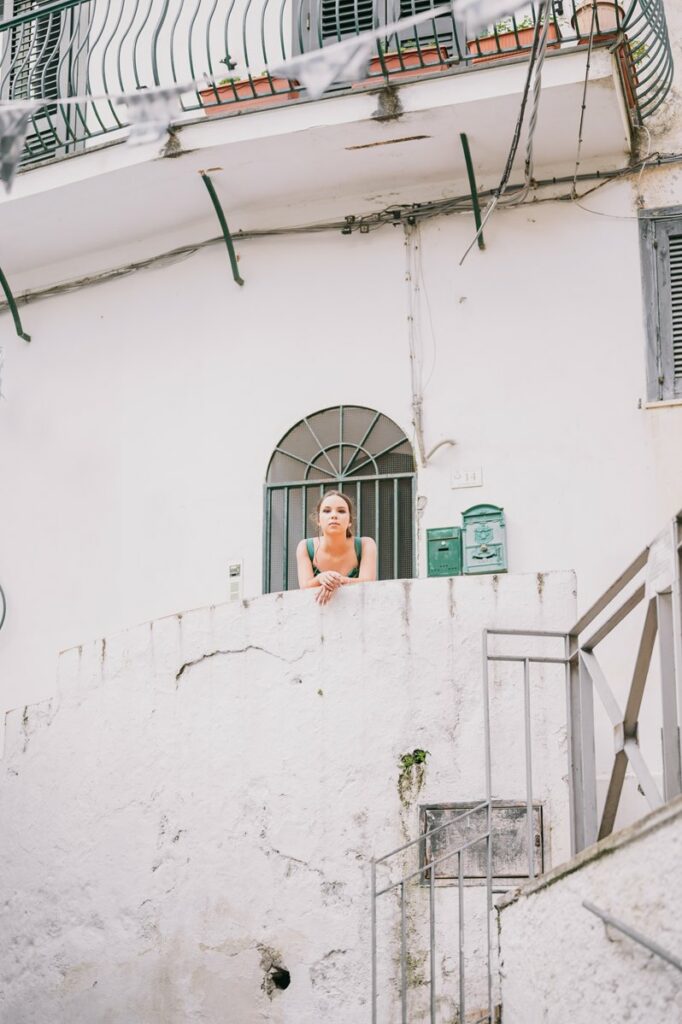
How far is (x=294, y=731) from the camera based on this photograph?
25.2ft

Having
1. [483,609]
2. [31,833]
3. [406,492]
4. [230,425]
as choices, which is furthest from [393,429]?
[31,833]

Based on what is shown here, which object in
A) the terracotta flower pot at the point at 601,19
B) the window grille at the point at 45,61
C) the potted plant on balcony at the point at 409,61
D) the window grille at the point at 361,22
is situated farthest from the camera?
the window grille at the point at 45,61

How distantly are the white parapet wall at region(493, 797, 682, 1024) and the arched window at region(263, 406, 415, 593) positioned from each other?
432 centimetres

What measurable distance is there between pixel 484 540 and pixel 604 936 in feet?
14.7

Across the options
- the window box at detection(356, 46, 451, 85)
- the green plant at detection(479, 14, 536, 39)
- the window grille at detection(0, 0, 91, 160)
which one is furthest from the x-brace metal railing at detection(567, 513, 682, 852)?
the window grille at detection(0, 0, 91, 160)

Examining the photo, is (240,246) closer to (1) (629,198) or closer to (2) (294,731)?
(1) (629,198)

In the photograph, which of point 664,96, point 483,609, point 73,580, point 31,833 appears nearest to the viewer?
point 483,609

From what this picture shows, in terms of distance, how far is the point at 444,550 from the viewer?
9289mm

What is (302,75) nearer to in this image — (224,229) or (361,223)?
(361,223)

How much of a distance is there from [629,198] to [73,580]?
4.68 meters

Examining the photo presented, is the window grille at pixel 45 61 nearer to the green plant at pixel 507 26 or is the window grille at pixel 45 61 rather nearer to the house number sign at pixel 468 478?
the green plant at pixel 507 26

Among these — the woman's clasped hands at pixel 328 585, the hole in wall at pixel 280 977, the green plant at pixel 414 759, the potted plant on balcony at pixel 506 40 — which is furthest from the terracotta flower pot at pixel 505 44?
the hole in wall at pixel 280 977

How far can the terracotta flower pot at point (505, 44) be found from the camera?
9227mm

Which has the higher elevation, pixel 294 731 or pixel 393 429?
pixel 393 429
